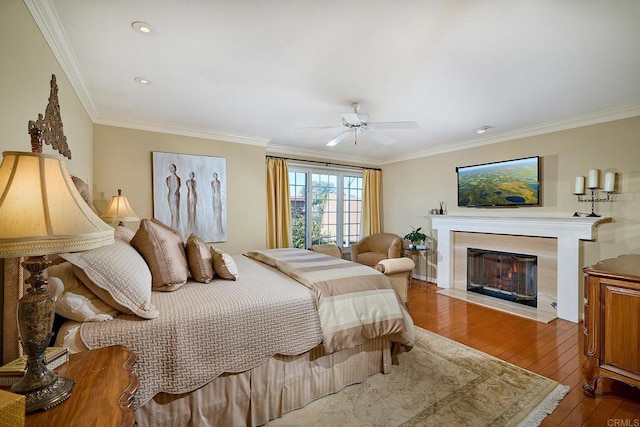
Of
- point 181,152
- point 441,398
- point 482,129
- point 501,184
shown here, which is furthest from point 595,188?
point 181,152

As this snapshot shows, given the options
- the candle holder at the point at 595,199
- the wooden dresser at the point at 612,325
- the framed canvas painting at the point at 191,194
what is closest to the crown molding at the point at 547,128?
the candle holder at the point at 595,199

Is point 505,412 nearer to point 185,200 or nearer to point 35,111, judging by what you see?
point 35,111

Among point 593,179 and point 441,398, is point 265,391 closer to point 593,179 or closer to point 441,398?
point 441,398

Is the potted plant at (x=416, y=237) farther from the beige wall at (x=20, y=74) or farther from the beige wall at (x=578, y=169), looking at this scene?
the beige wall at (x=20, y=74)

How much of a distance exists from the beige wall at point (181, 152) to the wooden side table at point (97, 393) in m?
3.01

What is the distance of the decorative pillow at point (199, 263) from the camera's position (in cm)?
220

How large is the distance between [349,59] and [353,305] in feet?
6.17

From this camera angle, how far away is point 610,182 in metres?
3.29

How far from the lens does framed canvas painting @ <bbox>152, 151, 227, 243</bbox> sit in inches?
150

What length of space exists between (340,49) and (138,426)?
260 centimetres

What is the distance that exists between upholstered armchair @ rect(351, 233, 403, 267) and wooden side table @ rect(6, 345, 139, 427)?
170 inches

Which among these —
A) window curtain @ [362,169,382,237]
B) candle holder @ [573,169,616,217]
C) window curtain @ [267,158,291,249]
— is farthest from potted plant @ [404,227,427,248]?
window curtain @ [267,158,291,249]

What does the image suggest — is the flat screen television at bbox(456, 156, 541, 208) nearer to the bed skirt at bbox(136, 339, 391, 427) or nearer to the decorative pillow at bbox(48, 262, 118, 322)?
the bed skirt at bbox(136, 339, 391, 427)

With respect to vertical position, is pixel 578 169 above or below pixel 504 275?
above
